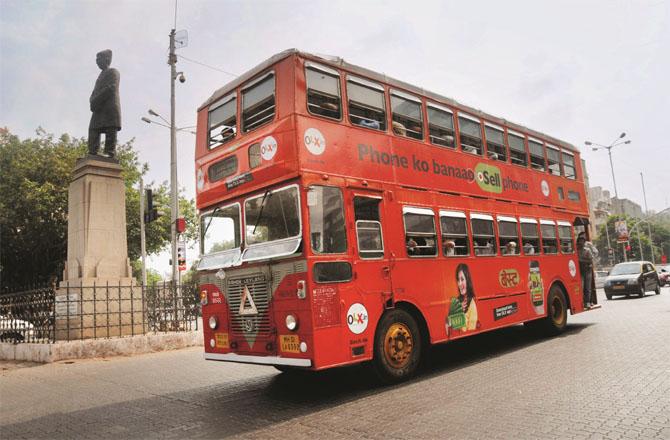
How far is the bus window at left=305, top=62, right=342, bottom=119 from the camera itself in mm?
6961

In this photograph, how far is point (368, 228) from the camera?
7.23m

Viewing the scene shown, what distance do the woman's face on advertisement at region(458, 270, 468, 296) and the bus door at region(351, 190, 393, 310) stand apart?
1904 mm

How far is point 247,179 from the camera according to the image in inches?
281

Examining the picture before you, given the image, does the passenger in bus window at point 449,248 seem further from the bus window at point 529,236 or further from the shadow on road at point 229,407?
the bus window at point 529,236

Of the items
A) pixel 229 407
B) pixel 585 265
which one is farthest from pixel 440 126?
pixel 585 265

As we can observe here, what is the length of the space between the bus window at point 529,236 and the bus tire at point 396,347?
4.30 m

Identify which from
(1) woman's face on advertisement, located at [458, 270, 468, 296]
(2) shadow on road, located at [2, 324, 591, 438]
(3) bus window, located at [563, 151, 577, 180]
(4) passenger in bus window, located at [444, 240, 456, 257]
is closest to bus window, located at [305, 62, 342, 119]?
(4) passenger in bus window, located at [444, 240, 456, 257]

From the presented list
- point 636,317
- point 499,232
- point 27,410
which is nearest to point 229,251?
point 27,410

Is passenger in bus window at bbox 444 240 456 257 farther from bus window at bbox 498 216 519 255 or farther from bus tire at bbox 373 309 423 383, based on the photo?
bus window at bbox 498 216 519 255

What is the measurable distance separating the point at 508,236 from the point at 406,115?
11.8ft

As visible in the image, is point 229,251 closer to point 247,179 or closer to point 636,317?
point 247,179

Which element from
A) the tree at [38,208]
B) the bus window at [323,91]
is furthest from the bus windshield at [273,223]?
the tree at [38,208]

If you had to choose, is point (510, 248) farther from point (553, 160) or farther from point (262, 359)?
point (262, 359)

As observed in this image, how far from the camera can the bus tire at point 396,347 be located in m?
6.93
